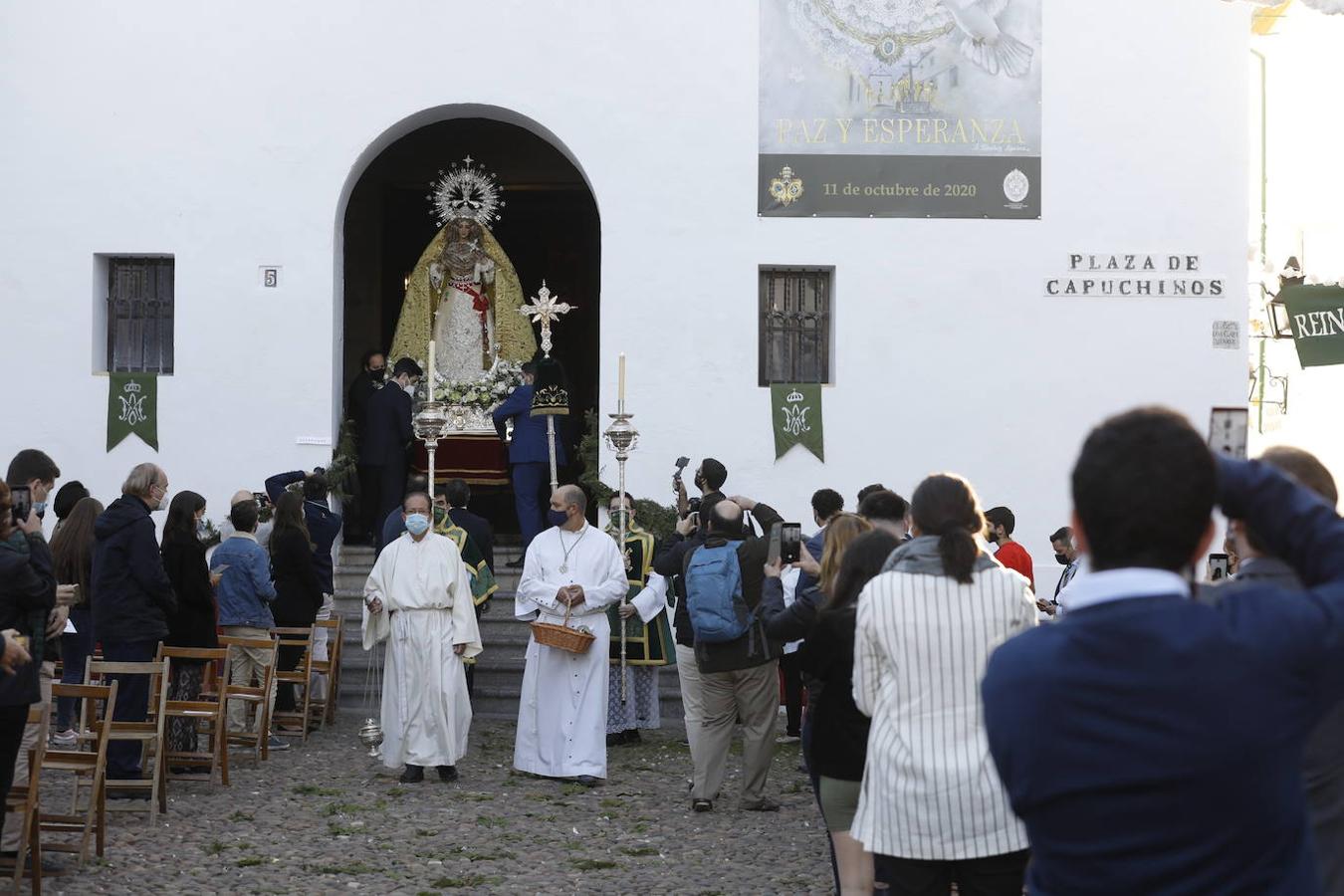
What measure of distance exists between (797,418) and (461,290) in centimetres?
409

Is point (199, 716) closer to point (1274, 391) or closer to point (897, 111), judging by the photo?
point (897, 111)

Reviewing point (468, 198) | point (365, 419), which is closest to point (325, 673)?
point (365, 419)

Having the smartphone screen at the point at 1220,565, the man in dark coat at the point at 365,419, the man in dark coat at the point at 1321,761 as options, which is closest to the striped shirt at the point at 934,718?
the man in dark coat at the point at 1321,761

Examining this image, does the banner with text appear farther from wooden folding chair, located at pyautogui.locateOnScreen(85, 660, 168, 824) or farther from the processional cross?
wooden folding chair, located at pyautogui.locateOnScreen(85, 660, 168, 824)

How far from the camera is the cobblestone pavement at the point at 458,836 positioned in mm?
8250

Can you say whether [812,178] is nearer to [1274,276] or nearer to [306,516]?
[306,516]

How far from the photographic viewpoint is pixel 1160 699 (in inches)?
104

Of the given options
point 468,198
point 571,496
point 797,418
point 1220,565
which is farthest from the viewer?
point 468,198

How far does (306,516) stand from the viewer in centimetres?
1412

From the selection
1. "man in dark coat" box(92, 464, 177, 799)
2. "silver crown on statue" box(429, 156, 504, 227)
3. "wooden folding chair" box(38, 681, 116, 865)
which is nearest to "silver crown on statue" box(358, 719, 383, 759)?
"man in dark coat" box(92, 464, 177, 799)

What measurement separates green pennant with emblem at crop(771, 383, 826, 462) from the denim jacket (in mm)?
5143

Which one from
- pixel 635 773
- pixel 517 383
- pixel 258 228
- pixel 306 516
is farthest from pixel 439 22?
pixel 635 773

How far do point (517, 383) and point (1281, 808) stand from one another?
48.8 ft

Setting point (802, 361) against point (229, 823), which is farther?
point (802, 361)
